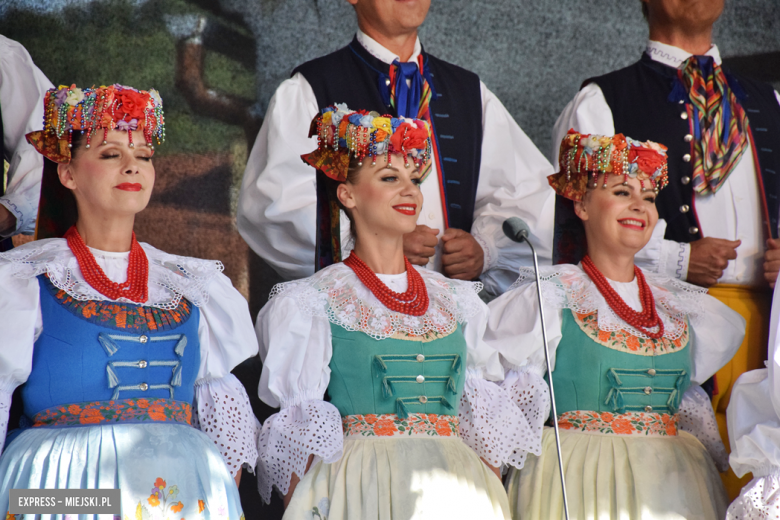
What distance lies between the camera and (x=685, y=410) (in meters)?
3.45

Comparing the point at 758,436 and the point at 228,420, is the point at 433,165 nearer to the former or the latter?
the point at 228,420

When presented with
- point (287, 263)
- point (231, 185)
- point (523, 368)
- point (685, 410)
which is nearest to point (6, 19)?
point (231, 185)

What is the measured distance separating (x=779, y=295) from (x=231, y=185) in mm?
2389

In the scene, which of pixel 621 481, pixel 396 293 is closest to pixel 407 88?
pixel 396 293

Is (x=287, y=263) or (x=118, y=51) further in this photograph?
(x=118, y=51)

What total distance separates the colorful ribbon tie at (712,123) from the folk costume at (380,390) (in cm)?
110

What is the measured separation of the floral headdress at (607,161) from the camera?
347 centimetres

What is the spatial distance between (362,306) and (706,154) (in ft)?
5.01

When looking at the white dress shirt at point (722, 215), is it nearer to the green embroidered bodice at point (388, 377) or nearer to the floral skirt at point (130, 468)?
the green embroidered bodice at point (388, 377)

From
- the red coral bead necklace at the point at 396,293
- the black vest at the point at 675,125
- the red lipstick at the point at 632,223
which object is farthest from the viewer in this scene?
the black vest at the point at 675,125

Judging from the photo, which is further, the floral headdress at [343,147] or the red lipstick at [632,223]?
the red lipstick at [632,223]

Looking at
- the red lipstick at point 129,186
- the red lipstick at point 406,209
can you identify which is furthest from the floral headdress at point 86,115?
the red lipstick at point 406,209

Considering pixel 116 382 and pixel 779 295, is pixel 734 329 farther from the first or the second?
pixel 116 382

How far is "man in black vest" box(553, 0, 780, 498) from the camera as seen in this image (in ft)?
12.2
